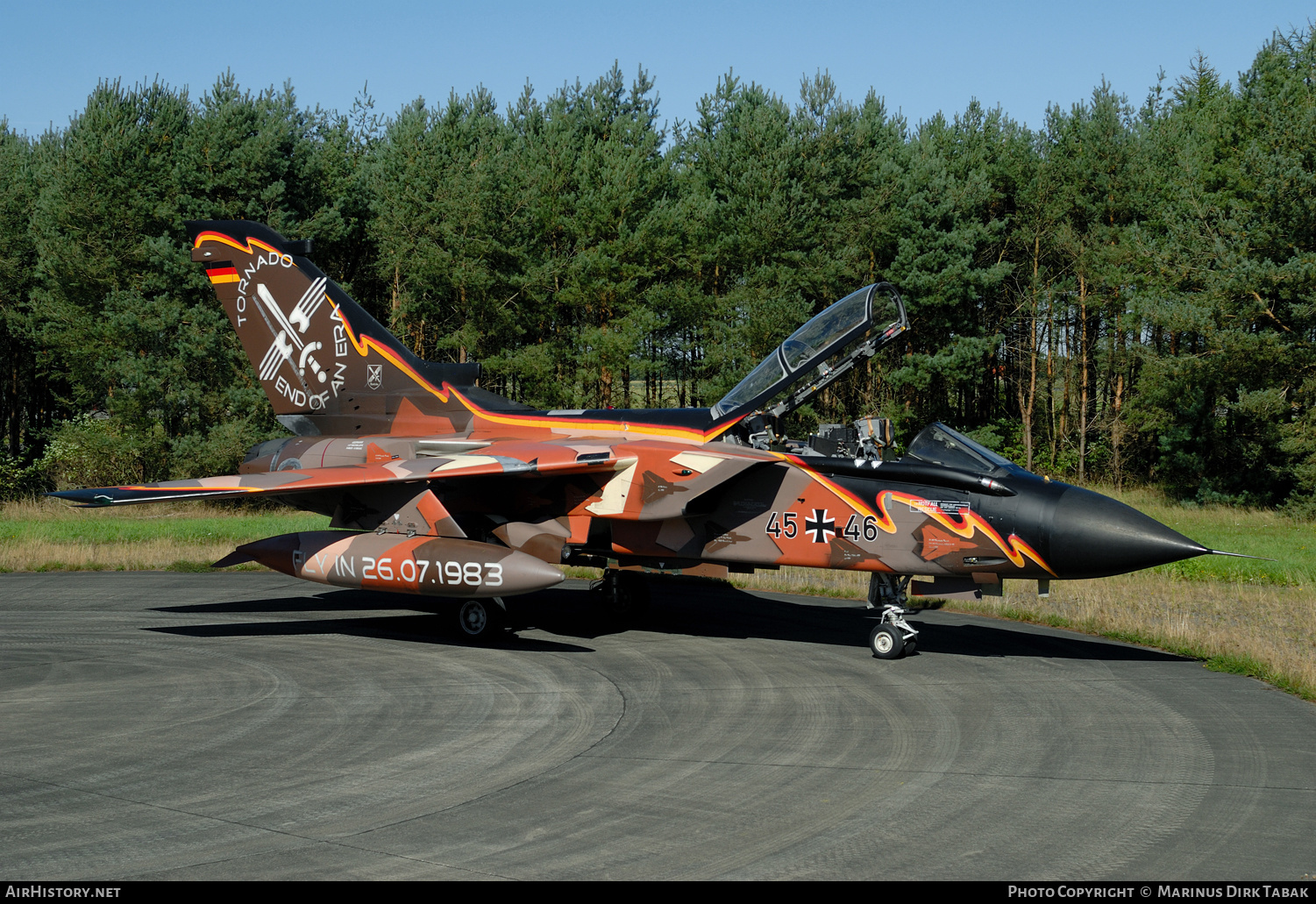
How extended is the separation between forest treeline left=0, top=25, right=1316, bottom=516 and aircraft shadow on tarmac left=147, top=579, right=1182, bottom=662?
19.4m

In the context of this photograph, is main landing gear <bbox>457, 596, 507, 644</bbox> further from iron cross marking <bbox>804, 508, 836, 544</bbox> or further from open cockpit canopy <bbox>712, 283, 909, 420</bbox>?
iron cross marking <bbox>804, 508, 836, 544</bbox>

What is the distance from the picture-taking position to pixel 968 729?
27.9 ft

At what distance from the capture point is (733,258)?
3619cm

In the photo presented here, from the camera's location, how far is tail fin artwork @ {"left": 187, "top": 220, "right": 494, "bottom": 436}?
14.2m

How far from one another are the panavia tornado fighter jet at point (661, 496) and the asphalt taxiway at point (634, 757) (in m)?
1.03

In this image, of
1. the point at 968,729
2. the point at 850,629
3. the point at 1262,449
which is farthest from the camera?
the point at 1262,449

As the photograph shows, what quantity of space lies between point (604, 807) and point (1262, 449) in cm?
3407

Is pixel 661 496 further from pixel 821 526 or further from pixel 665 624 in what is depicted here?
pixel 665 624

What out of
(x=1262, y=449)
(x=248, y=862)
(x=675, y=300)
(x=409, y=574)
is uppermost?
(x=675, y=300)

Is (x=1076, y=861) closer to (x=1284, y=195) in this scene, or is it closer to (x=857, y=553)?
(x=857, y=553)

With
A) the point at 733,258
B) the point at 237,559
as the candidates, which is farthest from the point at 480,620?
the point at 733,258

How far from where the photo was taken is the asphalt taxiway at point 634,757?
18.9ft

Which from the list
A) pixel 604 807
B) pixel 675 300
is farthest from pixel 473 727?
pixel 675 300

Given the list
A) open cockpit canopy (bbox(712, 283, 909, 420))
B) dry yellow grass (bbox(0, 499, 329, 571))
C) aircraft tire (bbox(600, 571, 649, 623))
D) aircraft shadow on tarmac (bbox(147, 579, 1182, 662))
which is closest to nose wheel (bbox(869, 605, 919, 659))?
aircraft shadow on tarmac (bbox(147, 579, 1182, 662))
